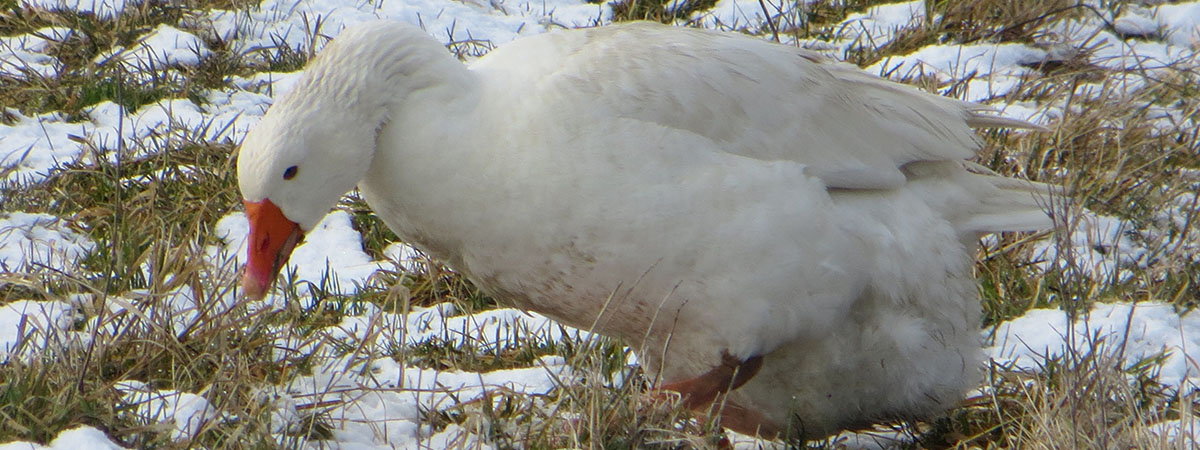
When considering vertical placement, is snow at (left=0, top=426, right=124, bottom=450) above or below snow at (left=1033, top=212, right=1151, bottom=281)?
below

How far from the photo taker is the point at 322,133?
308cm

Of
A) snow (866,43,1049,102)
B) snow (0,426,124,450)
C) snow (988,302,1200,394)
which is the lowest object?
snow (0,426,124,450)

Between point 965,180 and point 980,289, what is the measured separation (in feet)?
2.21

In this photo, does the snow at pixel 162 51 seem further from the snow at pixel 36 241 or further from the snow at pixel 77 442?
the snow at pixel 77 442

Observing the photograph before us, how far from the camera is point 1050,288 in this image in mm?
4312

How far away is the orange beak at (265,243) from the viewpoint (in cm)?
312

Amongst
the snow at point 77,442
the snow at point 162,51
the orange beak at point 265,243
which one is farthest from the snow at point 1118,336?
the snow at point 162,51

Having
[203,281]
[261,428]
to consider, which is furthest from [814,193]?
[203,281]

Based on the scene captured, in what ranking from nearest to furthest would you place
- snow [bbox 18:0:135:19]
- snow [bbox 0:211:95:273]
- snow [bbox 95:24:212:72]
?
snow [bbox 0:211:95:273]
snow [bbox 95:24:212:72]
snow [bbox 18:0:135:19]

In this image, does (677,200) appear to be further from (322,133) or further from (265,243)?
(265,243)

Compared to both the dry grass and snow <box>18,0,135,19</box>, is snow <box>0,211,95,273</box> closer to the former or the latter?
the dry grass

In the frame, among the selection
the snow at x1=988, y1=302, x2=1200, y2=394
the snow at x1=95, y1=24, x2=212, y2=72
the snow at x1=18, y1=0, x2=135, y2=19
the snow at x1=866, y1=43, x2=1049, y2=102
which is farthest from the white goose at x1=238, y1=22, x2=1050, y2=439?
the snow at x1=18, y1=0, x2=135, y2=19

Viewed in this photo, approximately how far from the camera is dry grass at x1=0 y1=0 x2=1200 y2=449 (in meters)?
3.07

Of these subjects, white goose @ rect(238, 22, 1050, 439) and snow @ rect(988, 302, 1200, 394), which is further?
snow @ rect(988, 302, 1200, 394)
